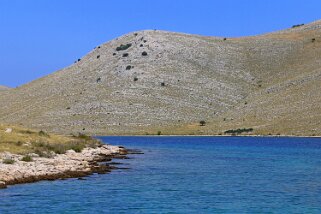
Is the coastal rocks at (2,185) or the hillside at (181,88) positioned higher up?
the hillside at (181,88)

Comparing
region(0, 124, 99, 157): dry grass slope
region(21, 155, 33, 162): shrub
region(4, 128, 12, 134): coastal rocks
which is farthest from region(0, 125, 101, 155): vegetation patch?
region(21, 155, 33, 162): shrub

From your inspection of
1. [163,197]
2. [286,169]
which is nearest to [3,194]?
[163,197]

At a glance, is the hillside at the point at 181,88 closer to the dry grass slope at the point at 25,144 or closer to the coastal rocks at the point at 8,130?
the dry grass slope at the point at 25,144

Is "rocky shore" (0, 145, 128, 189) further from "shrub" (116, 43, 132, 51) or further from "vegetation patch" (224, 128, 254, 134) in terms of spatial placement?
"shrub" (116, 43, 132, 51)

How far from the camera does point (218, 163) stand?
55531mm

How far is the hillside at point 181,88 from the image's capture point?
5015 inches

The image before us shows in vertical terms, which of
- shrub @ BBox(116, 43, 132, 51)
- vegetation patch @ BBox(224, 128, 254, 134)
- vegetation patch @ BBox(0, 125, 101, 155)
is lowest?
vegetation patch @ BBox(0, 125, 101, 155)

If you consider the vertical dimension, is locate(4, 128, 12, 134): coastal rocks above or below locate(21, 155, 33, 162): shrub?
above

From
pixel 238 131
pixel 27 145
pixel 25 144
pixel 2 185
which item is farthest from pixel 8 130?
pixel 238 131

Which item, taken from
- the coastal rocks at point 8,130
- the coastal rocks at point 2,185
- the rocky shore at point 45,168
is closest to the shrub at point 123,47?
the coastal rocks at point 8,130

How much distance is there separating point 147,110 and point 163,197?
340ft

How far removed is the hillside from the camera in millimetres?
127375

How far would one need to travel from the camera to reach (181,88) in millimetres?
145250

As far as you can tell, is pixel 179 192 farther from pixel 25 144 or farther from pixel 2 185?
pixel 25 144
